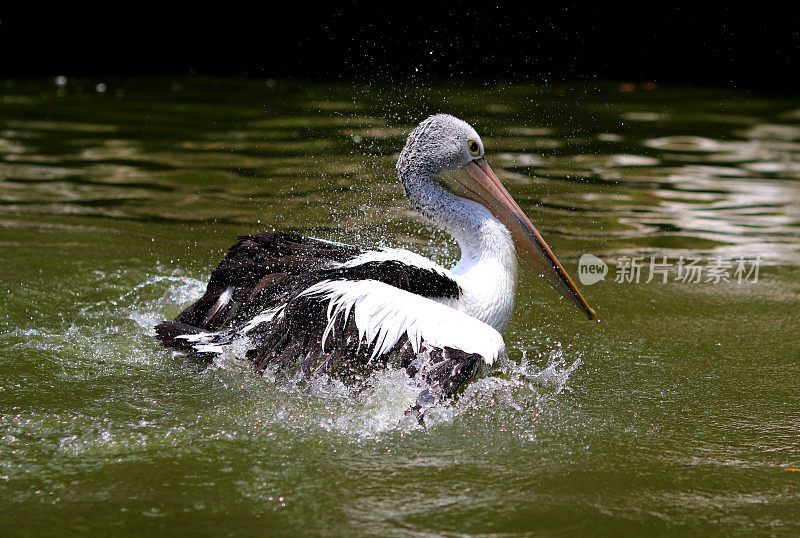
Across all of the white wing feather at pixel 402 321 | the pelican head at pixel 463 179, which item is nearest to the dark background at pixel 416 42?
the pelican head at pixel 463 179

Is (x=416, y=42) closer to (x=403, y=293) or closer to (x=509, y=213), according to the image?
(x=509, y=213)

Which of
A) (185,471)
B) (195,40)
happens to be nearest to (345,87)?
(195,40)

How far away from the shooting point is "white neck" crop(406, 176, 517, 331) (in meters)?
3.65

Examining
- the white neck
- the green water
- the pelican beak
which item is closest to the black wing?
the white neck

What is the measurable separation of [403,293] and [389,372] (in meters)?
0.31

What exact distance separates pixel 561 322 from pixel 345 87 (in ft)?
21.4

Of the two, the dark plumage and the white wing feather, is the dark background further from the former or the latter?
the white wing feather

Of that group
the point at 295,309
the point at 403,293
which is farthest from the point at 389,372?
the point at 295,309

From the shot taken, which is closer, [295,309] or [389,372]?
[389,372]

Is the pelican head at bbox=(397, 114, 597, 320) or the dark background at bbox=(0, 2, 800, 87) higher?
the dark background at bbox=(0, 2, 800, 87)

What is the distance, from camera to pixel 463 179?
3998 millimetres

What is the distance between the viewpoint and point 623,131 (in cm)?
860

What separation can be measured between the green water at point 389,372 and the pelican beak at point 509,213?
328mm

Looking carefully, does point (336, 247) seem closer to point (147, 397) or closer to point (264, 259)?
point (264, 259)
